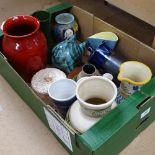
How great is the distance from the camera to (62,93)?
678 mm

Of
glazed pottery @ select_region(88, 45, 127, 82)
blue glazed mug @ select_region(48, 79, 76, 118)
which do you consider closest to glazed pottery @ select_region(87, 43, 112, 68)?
glazed pottery @ select_region(88, 45, 127, 82)

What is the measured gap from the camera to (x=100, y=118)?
553 mm

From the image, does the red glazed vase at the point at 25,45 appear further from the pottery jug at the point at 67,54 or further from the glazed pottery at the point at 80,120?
the glazed pottery at the point at 80,120

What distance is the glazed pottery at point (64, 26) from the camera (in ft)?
2.69

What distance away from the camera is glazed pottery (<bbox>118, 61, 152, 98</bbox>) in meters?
0.63

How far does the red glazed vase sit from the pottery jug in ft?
0.12

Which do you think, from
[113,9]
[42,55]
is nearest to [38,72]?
[42,55]

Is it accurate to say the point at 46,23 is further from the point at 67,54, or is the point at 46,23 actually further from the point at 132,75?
the point at 132,75

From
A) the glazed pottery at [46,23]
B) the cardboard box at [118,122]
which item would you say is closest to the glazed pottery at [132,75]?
the cardboard box at [118,122]

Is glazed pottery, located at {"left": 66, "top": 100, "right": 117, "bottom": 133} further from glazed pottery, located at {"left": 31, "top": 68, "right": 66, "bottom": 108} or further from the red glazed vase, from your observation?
the red glazed vase

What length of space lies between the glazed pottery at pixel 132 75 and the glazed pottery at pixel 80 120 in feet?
0.25

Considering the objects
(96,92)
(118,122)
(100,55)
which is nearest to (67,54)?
(100,55)

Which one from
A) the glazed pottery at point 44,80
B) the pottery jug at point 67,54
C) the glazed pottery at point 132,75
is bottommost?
the glazed pottery at point 44,80

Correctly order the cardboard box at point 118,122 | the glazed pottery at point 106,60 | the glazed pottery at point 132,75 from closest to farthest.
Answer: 1. the cardboard box at point 118,122
2. the glazed pottery at point 132,75
3. the glazed pottery at point 106,60
